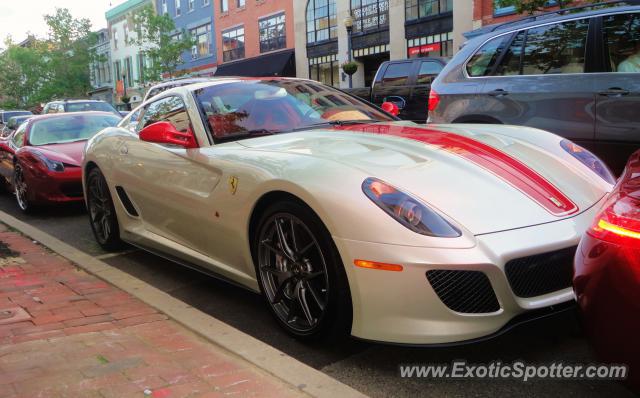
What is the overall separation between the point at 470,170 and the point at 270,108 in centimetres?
164

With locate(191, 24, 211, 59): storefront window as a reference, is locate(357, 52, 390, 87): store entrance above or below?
below

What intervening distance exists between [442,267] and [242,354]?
39.2 inches

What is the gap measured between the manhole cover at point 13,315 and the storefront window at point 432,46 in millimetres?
20823

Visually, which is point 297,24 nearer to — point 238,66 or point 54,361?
point 238,66

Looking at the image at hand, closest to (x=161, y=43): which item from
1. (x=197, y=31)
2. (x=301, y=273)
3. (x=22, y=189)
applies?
(x=197, y=31)

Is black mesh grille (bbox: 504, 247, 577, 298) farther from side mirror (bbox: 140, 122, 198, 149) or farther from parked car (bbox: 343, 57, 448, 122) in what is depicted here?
parked car (bbox: 343, 57, 448, 122)

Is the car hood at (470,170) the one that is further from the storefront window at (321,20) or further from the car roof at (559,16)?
the storefront window at (321,20)

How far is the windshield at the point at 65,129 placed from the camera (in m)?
7.88

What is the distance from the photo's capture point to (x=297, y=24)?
3045 cm

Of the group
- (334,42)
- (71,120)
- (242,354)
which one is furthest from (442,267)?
(334,42)

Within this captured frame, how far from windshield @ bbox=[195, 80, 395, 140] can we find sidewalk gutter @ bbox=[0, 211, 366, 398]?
1095 millimetres

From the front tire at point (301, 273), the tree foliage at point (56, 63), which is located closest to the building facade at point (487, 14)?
the front tire at point (301, 273)

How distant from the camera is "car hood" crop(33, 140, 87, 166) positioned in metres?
7.07

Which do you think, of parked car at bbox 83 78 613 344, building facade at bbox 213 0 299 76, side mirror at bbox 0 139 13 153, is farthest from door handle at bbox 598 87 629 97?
building facade at bbox 213 0 299 76
